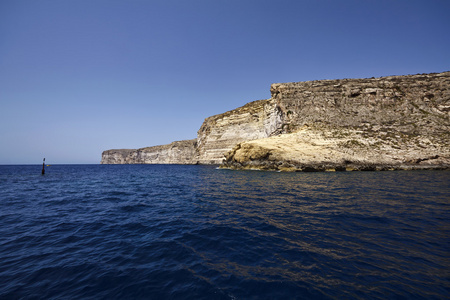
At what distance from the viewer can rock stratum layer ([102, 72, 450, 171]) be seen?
96.5 feet

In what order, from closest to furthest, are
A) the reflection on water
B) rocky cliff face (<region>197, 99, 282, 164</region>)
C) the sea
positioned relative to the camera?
the sea
the reflection on water
rocky cliff face (<region>197, 99, 282, 164</region>)

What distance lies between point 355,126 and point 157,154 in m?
124

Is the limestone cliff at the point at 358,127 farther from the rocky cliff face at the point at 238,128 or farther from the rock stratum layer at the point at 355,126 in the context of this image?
the rocky cliff face at the point at 238,128

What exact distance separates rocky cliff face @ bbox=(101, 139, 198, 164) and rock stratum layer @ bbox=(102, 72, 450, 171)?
5167 centimetres

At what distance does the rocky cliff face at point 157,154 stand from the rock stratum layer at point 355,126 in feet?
170

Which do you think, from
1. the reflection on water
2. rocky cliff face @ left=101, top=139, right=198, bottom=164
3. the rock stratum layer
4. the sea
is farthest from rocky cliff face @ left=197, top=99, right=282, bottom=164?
the sea

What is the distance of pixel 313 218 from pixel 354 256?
2.91m

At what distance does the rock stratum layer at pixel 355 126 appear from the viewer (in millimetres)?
29422

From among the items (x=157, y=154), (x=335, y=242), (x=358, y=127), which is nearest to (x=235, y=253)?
(x=335, y=242)

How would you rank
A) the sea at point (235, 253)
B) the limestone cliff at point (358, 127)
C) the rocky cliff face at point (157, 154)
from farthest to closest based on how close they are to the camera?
the rocky cliff face at point (157, 154) < the limestone cliff at point (358, 127) < the sea at point (235, 253)

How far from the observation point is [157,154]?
133 metres

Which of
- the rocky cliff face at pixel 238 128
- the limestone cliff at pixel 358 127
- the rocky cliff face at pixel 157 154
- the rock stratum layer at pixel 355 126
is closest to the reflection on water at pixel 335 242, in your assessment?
the rock stratum layer at pixel 355 126

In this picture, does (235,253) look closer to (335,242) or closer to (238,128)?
(335,242)

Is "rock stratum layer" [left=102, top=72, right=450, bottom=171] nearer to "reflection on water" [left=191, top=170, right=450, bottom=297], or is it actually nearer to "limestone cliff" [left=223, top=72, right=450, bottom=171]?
"limestone cliff" [left=223, top=72, right=450, bottom=171]
